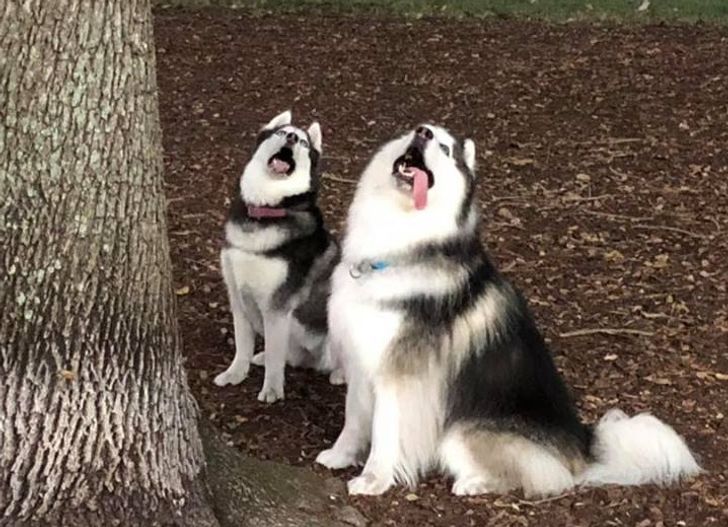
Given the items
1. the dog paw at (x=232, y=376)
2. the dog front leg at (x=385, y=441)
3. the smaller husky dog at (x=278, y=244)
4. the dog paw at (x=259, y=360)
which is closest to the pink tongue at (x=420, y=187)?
the dog front leg at (x=385, y=441)

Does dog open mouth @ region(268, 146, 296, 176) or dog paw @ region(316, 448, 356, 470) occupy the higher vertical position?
dog open mouth @ region(268, 146, 296, 176)

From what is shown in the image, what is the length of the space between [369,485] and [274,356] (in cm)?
115

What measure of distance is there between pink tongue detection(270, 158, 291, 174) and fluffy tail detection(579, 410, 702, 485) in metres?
1.95

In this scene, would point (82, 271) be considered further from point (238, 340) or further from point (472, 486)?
point (238, 340)

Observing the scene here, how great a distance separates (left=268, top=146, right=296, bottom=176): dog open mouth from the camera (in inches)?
212

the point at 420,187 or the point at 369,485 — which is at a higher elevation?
the point at 420,187

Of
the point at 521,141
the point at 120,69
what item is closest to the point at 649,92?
the point at 521,141

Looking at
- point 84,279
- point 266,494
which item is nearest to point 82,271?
point 84,279

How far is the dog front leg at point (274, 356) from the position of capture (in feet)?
17.9

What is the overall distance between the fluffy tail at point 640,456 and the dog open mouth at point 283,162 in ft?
6.38

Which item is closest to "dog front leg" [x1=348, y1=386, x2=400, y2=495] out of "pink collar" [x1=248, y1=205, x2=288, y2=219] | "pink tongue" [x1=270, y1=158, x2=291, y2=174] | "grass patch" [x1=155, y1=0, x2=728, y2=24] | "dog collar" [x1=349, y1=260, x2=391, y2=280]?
"dog collar" [x1=349, y1=260, x2=391, y2=280]

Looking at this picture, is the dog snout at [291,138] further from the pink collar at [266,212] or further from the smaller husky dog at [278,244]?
the pink collar at [266,212]

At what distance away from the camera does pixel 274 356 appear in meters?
5.43

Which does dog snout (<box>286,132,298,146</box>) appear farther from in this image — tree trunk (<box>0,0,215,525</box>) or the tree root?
tree trunk (<box>0,0,215,525</box>)
